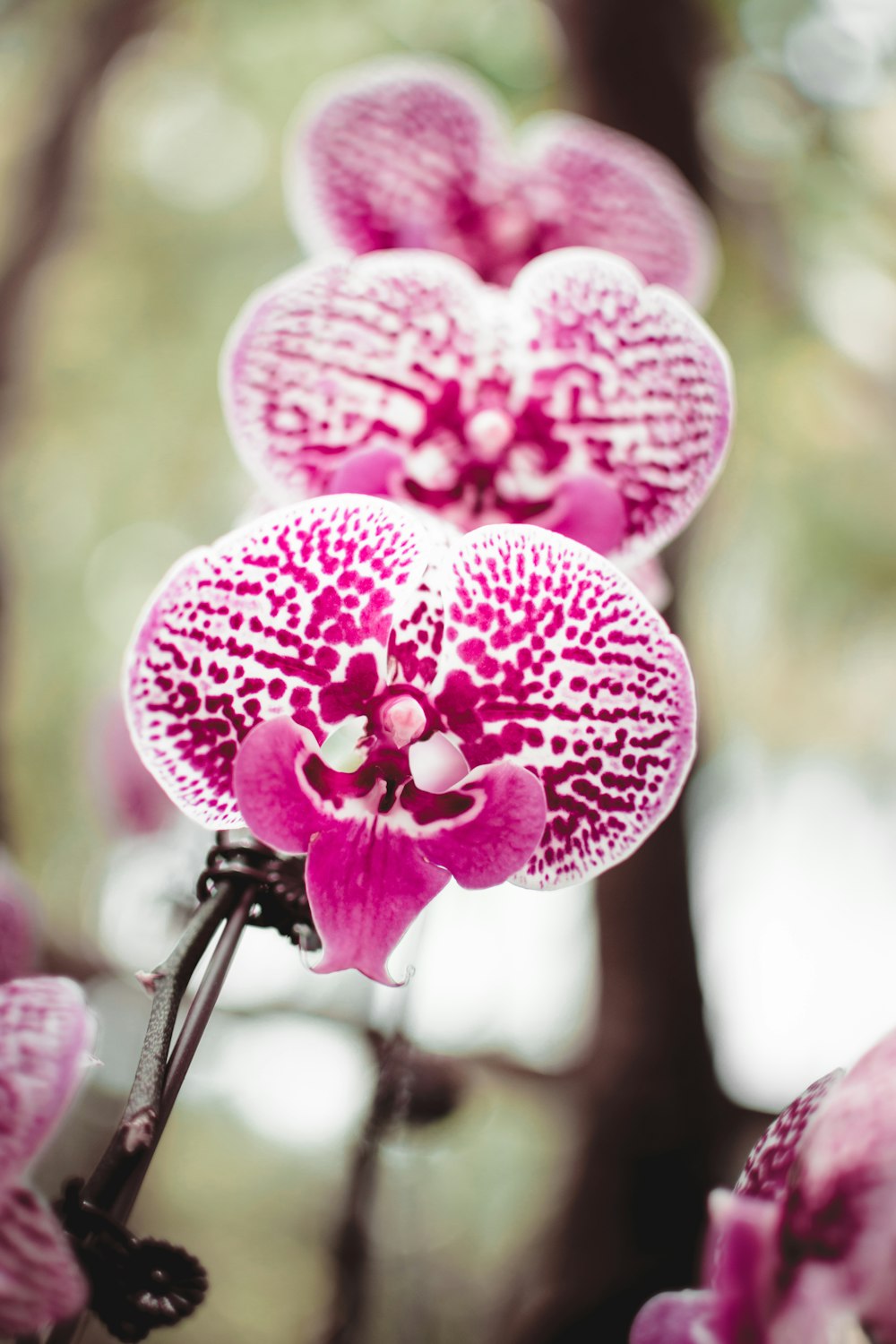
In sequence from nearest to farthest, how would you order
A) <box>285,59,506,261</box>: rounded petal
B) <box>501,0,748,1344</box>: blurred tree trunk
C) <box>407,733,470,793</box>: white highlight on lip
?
<box>407,733,470,793</box>: white highlight on lip
<box>285,59,506,261</box>: rounded petal
<box>501,0,748,1344</box>: blurred tree trunk

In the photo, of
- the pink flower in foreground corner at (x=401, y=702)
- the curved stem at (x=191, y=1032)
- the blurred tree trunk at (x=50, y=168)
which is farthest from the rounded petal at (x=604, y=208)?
the blurred tree trunk at (x=50, y=168)

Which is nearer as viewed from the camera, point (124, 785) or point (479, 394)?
point (479, 394)

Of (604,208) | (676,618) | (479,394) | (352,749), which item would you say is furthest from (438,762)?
(676,618)

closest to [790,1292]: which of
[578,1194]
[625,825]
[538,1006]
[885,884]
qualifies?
[625,825]

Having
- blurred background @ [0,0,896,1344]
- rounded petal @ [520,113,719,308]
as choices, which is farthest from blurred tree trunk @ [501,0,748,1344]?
rounded petal @ [520,113,719,308]

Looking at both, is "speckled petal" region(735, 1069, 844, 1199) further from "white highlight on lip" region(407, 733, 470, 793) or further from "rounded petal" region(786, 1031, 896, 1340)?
"white highlight on lip" region(407, 733, 470, 793)

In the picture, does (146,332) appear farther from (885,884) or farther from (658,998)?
(885,884)

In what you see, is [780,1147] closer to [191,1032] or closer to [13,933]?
[191,1032]
